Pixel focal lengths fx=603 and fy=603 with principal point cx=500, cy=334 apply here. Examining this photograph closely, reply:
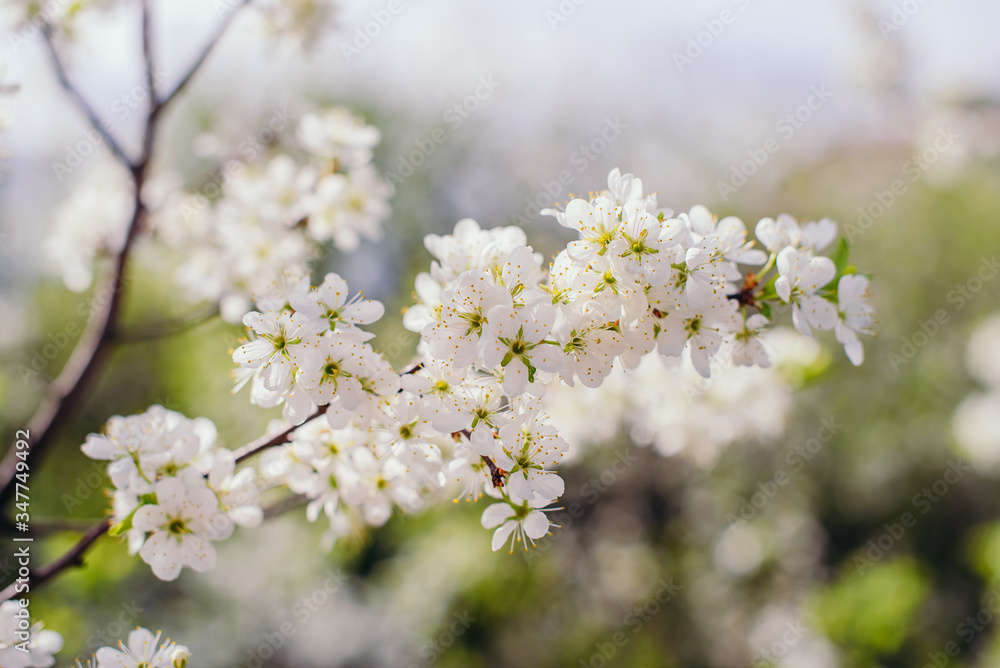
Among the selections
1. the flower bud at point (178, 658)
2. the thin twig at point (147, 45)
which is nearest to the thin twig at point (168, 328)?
the thin twig at point (147, 45)

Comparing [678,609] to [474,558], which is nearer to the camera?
[474,558]

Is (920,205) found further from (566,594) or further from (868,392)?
(566,594)

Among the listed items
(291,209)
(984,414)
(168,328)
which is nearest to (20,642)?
(168,328)

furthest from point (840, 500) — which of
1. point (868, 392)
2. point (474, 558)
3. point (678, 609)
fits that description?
point (474, 558)

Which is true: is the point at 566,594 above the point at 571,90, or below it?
below

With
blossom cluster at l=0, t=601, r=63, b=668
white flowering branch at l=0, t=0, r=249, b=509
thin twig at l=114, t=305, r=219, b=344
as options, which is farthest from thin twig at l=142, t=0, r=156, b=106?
blossom cluster at l=0, t=601, r=63, b=668

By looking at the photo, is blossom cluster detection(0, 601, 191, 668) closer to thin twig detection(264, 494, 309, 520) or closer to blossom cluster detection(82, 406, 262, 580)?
blossom cluster detection(82, 406, 262, 580)
